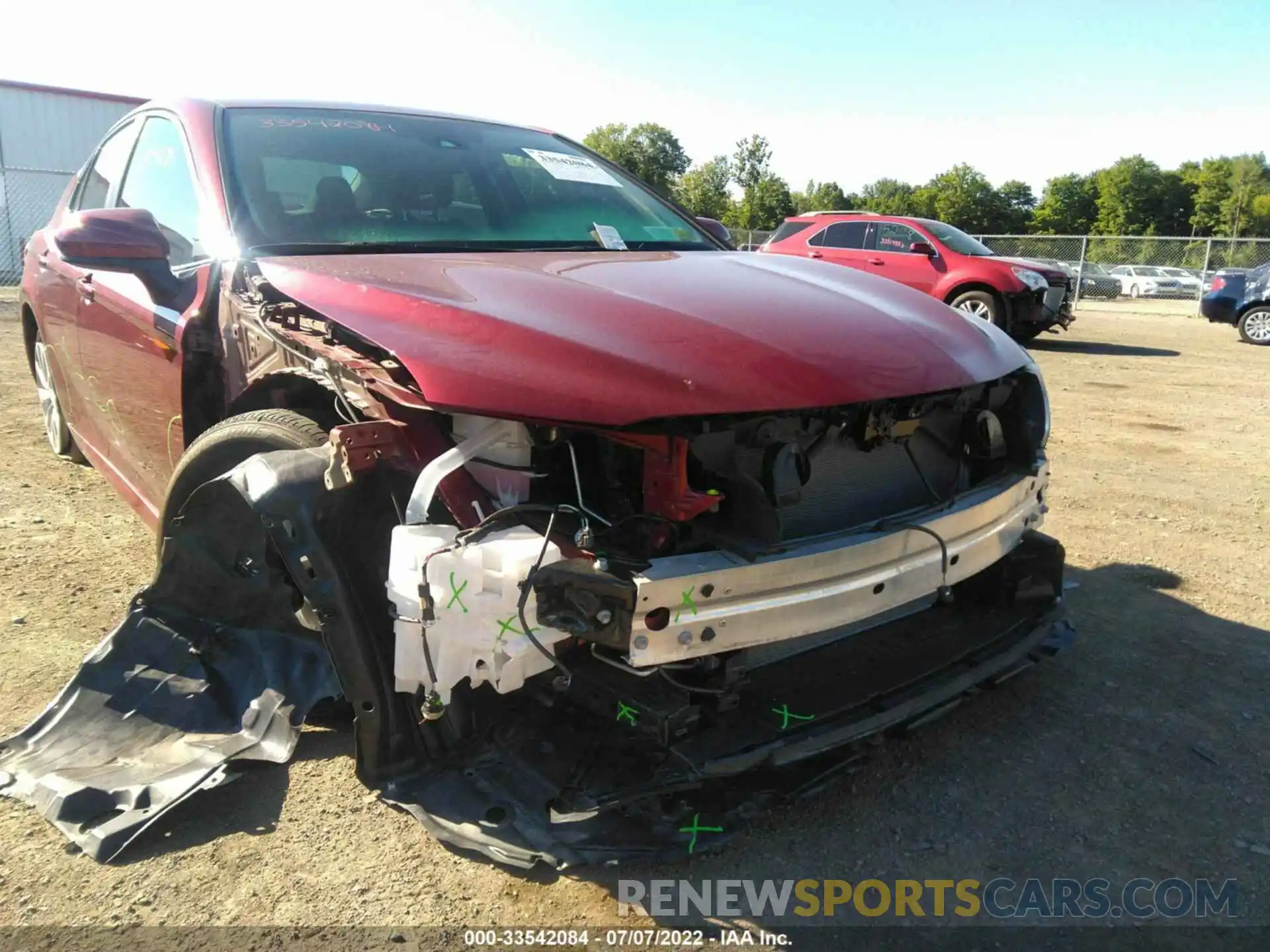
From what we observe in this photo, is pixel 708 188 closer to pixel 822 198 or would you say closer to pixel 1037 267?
pixel 822 198

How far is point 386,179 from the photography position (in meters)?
2.96

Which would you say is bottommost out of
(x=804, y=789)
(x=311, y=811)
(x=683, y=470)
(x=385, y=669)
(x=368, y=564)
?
(x=311, y=811)

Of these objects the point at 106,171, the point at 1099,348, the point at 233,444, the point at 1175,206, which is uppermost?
the point at 1175,206

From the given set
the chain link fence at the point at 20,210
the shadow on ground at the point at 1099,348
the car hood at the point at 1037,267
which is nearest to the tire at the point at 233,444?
the car hood at the point at 1037,267

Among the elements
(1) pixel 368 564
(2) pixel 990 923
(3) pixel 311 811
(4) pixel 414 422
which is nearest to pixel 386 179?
(4) pixel 414 422

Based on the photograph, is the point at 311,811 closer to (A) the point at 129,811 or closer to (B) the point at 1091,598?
(A) the point at 129,811

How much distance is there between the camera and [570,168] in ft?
11.6

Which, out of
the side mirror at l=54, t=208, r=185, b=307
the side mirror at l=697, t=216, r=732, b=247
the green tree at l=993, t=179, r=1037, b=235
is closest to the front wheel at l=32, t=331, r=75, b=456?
the side mirror at l=54, t=208, r=185, b=307

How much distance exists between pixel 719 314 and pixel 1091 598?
2.43 metres

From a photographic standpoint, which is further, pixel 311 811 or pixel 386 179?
pixel 386 179

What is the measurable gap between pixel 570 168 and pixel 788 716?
2.35m

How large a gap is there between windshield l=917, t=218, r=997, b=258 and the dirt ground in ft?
27.6

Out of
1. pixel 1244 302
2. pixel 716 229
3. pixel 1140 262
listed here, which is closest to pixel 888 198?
pixel 1140 262

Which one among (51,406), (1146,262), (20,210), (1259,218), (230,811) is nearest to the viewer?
(230,811)
